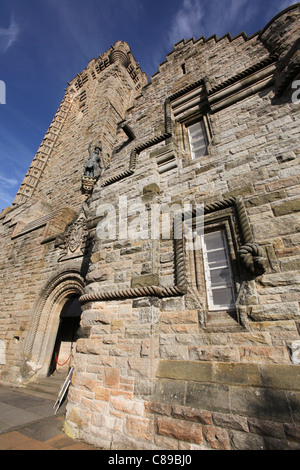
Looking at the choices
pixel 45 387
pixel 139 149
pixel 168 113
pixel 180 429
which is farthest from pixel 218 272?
pixel 45 387

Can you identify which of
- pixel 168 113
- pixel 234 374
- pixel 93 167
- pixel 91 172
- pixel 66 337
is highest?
pixel 93 167

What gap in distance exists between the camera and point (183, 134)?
4781mm

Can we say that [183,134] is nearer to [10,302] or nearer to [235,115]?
[235,115]

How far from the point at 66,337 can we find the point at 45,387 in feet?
9.29

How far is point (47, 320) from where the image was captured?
6250 mm

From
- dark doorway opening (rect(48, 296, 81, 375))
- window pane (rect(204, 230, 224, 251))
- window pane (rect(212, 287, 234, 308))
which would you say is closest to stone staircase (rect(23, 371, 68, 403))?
dark doorway opening (rect(48, 296, 81, 375))

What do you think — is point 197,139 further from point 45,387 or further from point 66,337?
point 66,337

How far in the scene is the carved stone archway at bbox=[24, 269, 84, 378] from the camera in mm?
5824

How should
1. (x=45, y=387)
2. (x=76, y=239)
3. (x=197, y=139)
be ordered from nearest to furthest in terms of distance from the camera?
(x=197, y=139) < (x=45, y=387) < (x=76, y=239)

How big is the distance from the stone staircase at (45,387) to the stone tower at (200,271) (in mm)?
203

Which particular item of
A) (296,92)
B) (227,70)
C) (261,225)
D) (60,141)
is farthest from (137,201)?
(60,141)

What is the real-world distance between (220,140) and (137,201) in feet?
6.17

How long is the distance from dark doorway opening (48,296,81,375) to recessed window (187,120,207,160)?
5578 mm

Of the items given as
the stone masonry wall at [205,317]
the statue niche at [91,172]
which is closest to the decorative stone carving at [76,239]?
the statue niche at [91,172]
